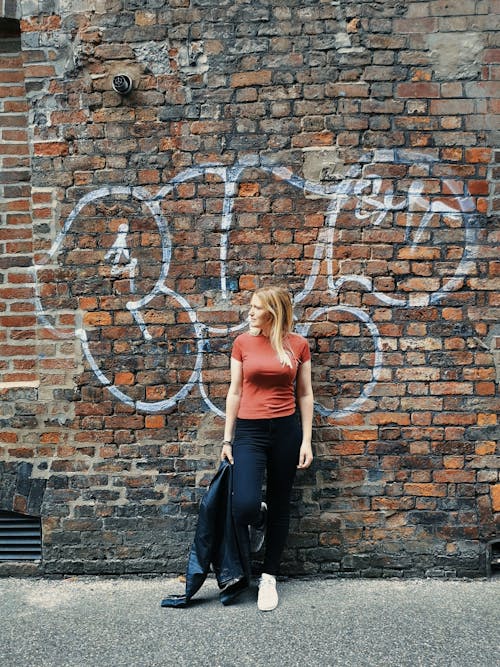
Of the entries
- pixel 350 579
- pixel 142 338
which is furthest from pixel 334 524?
pixel 142 338

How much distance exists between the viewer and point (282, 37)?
3.76 m

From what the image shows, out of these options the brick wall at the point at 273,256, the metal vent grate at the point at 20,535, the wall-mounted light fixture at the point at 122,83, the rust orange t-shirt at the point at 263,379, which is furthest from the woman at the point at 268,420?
the wall-mounted light fixture at the point at 122,83

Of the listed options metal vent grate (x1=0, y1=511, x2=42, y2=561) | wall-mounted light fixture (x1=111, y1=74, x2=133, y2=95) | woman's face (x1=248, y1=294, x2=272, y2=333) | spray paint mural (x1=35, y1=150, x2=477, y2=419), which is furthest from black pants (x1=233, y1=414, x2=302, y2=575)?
wall-mounted light fixture (x1=111, y1=74, x2=133, y2=95)

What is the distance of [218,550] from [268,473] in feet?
1.72

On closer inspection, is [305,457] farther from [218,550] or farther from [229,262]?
[229,262]

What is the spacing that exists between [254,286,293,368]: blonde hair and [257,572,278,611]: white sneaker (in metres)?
1.24

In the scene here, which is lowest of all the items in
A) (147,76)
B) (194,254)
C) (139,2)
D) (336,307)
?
(336,307)

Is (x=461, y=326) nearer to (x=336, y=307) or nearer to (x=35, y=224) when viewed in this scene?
(x=336, y=307)

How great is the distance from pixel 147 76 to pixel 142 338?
1614 mm

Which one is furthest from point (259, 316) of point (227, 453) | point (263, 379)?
point (227, 453)

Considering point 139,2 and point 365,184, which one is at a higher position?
point 139,2

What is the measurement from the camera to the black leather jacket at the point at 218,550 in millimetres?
3473

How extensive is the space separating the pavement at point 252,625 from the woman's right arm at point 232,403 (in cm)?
85

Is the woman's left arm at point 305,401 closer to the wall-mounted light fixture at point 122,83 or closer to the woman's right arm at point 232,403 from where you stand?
the woman's right arm at point 232,403
